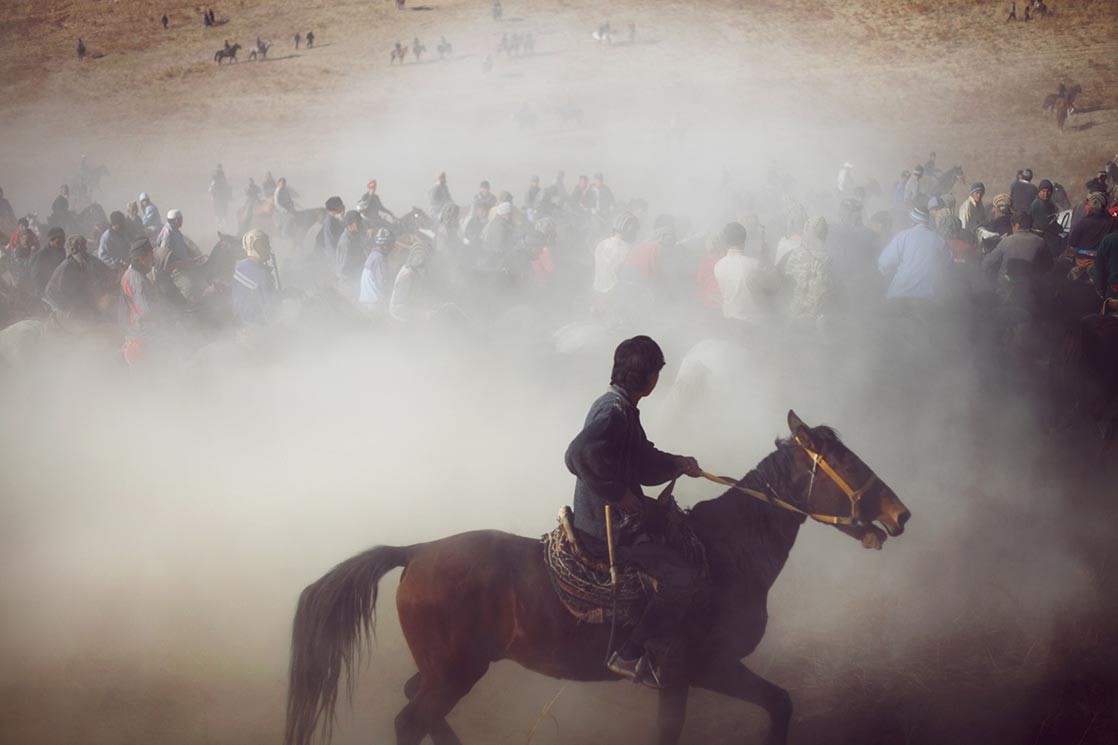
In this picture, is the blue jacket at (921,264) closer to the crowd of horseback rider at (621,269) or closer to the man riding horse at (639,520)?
the crowd of horseback rider at (621,269)

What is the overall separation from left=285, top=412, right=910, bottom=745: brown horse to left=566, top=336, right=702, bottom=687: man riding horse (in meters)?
0.15

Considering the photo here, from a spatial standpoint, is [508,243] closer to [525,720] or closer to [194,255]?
[194,255]

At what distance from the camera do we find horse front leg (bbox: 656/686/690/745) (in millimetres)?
4660

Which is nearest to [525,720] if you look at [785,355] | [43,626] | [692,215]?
[43,626]

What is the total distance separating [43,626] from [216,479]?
8.04ft

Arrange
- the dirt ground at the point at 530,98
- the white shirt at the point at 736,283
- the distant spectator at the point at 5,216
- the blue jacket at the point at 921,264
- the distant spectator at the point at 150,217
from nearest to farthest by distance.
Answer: the white shirt at the point at 736,283
the blue jacket at the point at 921,264
the distant spectator at the point at 150,217
the distant spectator at the point at 5,216
the dirt ground at the point at 530,98

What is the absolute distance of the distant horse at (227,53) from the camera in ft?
121

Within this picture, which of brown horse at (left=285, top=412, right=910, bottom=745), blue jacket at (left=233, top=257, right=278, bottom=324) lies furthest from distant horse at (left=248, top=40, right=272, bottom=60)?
brown horse at (left=285, top=412, right=910, bottom=745)

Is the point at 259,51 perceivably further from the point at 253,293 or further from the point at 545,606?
the point at 545,606

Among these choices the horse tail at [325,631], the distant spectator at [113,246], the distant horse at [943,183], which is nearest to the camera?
the horse tail at [325,631]

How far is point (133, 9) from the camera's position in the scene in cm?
3856

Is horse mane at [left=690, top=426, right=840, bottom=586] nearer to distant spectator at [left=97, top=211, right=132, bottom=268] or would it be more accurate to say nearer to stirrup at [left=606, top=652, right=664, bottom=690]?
stirrup at [left=606, top=652, right=664, bottom=690]

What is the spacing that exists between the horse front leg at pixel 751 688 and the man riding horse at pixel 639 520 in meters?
0.36

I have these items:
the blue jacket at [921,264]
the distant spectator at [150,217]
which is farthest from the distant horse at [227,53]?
the blue jacket at [921,264]
